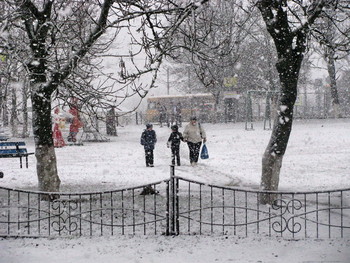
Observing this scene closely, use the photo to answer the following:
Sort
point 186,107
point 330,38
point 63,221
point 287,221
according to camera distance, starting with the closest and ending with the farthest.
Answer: point 287,221 → point 63,221 → point 330,38 → point 186,107

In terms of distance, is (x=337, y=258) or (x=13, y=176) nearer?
(x=337, y=258)

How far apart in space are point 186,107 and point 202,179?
33.4 m

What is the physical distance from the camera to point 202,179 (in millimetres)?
11688

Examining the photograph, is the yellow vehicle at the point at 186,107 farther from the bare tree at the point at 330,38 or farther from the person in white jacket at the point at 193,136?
the bare tree at the point at 330,38

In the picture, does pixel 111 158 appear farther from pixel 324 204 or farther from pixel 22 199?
pixel 324 204

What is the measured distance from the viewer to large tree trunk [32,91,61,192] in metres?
8.40

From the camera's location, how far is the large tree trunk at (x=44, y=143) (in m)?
8.40

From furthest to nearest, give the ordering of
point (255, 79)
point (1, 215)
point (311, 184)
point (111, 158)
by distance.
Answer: point (255, 79)
point (111, 158)
point (311, 184)
point (1, 215)

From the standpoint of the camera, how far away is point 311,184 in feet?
35.8

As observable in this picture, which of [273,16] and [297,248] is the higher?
[273,16]

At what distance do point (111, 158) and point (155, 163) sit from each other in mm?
2383

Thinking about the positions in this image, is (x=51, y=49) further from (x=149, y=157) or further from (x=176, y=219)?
(x=149, y=157)

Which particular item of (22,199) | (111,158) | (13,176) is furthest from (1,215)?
(111,158)

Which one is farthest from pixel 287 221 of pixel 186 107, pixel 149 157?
pixel 186 107
